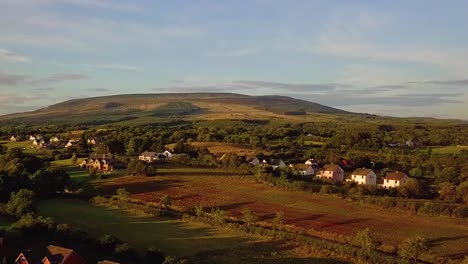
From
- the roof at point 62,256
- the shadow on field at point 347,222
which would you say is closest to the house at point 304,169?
the shadow on field at point 347,222

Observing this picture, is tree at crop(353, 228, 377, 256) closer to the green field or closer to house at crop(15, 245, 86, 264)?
the green field

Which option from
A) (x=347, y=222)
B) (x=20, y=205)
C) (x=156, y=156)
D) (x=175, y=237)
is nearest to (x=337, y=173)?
(x=156, y=156)

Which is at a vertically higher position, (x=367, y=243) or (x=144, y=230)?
(x=367, y=243)

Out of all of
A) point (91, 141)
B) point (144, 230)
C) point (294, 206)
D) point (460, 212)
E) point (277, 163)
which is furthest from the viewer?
point (91, 141)

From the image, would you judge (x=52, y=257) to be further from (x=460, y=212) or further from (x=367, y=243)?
(x=460, y=212)

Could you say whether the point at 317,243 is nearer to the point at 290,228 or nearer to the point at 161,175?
the point at 290,228

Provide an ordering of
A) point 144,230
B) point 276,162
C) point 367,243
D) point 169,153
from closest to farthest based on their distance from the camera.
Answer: point 367,243 → point 144,230 → point 276,162 → point 169,153

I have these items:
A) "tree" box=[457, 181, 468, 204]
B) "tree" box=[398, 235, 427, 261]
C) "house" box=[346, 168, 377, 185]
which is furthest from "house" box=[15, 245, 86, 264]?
"house" box=[346, 168, 377, 185]
